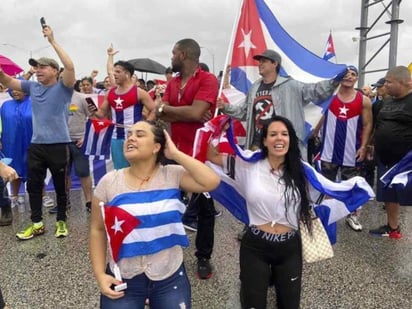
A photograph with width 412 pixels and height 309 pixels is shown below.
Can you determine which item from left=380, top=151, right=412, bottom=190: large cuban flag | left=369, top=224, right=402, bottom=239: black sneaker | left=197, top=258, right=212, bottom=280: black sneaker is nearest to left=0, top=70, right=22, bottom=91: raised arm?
left=197, top=258, right=212, bottom=280: black sneaker

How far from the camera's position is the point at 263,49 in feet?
13.6

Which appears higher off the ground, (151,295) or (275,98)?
(275,98)

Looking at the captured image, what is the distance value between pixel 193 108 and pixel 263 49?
3.50ft

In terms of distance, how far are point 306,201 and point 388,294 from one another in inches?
51.4

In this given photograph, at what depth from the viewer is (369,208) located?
6.02 meters

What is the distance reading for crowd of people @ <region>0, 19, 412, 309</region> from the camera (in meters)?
2.27

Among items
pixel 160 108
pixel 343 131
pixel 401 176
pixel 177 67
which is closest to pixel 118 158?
pixel 160 108

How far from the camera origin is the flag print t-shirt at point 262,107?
3.71 metres

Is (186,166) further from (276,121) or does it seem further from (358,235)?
(358,235)

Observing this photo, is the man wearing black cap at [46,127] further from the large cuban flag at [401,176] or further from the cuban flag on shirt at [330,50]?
the cuban flag on shirt at [330,50]

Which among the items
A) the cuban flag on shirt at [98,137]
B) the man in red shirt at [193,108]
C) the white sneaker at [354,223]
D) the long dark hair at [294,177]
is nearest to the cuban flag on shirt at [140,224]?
the long dark hair at [294,177]

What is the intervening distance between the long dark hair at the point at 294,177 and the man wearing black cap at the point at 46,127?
8.16 feet

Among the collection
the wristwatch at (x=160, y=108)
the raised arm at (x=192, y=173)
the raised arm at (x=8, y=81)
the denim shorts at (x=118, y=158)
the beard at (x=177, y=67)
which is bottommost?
the denim shorts at (x=118, y=158)

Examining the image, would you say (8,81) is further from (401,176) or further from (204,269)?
(401,176)
